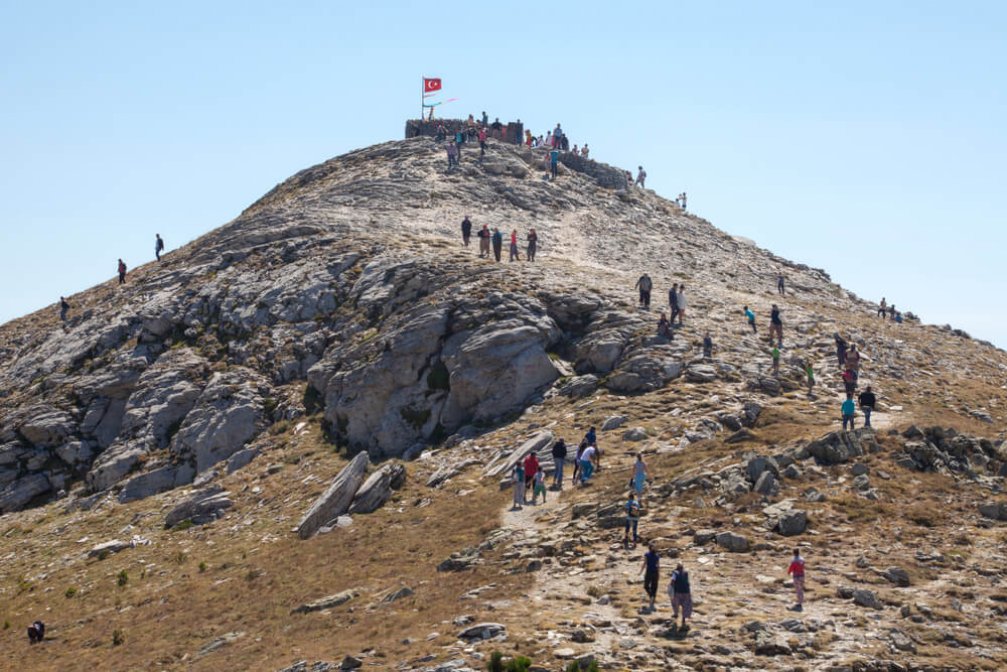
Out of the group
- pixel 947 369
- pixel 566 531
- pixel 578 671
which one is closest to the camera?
pixel 578 671

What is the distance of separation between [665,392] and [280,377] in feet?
70.4

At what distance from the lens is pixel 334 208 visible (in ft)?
223

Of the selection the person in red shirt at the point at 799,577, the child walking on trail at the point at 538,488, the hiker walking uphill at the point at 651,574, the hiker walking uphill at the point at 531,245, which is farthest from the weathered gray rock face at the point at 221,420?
the person in red shirt at the point at 799,577

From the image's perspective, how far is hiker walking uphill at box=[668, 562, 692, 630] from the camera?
22.8 meters

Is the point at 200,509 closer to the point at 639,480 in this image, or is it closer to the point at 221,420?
the point at 221,420

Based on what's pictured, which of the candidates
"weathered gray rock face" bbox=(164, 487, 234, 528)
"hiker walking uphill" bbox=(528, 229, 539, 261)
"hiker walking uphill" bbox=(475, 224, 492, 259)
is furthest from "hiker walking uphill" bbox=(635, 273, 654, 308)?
"weathered gray rock face" bbox=(164, 487, 234, 528)

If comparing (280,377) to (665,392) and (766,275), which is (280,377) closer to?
(665,392)

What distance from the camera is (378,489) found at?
127 ft

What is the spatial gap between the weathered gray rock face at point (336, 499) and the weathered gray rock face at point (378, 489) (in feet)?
1.15

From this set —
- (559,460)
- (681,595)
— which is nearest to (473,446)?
(559,460)

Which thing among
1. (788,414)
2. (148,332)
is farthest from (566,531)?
(148,332)

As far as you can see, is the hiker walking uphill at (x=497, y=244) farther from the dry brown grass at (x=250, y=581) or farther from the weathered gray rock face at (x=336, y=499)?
the weathered gray rock face at (x=336, y=499)

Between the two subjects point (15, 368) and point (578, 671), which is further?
point (15, 368)

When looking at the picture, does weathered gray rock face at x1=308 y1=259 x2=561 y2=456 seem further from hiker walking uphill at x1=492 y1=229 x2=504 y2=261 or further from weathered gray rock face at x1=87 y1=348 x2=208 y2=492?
weathered gray rock face at x1=87 y1=348 x2=208 y2=492
